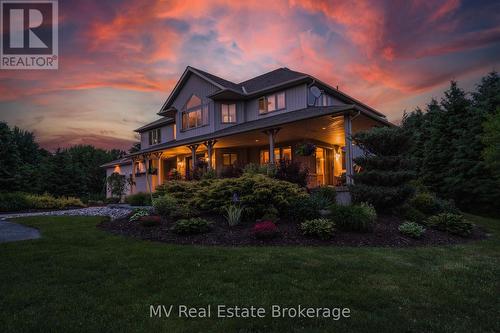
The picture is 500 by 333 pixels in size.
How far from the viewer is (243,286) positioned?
4.01 metres

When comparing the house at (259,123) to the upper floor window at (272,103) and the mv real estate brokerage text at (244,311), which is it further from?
the mv real estate brokerage text at (244,311)

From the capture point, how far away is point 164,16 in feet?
44.6

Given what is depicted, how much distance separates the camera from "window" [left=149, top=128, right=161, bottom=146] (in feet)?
80.8

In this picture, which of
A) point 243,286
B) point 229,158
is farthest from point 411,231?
point 229,158

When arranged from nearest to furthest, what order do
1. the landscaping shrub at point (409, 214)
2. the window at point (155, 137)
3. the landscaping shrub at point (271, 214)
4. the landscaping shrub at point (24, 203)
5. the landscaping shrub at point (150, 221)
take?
1. the landscaping shrub at point (271, 214)
2. the landscaping shrub at point (150, 221)
3. the landscaping shrub at point (409, 214)
4. the landscaping shrub at point (24, 203)
5. the window at point (155, 137)

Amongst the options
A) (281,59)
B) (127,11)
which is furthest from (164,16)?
(281,59)

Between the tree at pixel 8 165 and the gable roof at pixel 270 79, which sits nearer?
the gable roof at pixel 270 79

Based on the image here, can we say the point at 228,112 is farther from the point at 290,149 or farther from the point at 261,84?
the point at 290,149

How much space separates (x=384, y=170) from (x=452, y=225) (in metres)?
2.60

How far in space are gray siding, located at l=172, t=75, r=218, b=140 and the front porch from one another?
1.30 metres

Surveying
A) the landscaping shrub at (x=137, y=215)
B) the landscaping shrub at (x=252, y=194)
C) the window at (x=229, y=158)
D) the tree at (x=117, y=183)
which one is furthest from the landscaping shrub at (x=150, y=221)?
the tree at (x=117, y=183)

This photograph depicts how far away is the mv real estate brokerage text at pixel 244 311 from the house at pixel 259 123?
889 centimetres

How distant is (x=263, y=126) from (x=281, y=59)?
962cm

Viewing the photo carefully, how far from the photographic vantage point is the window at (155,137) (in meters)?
24.6
